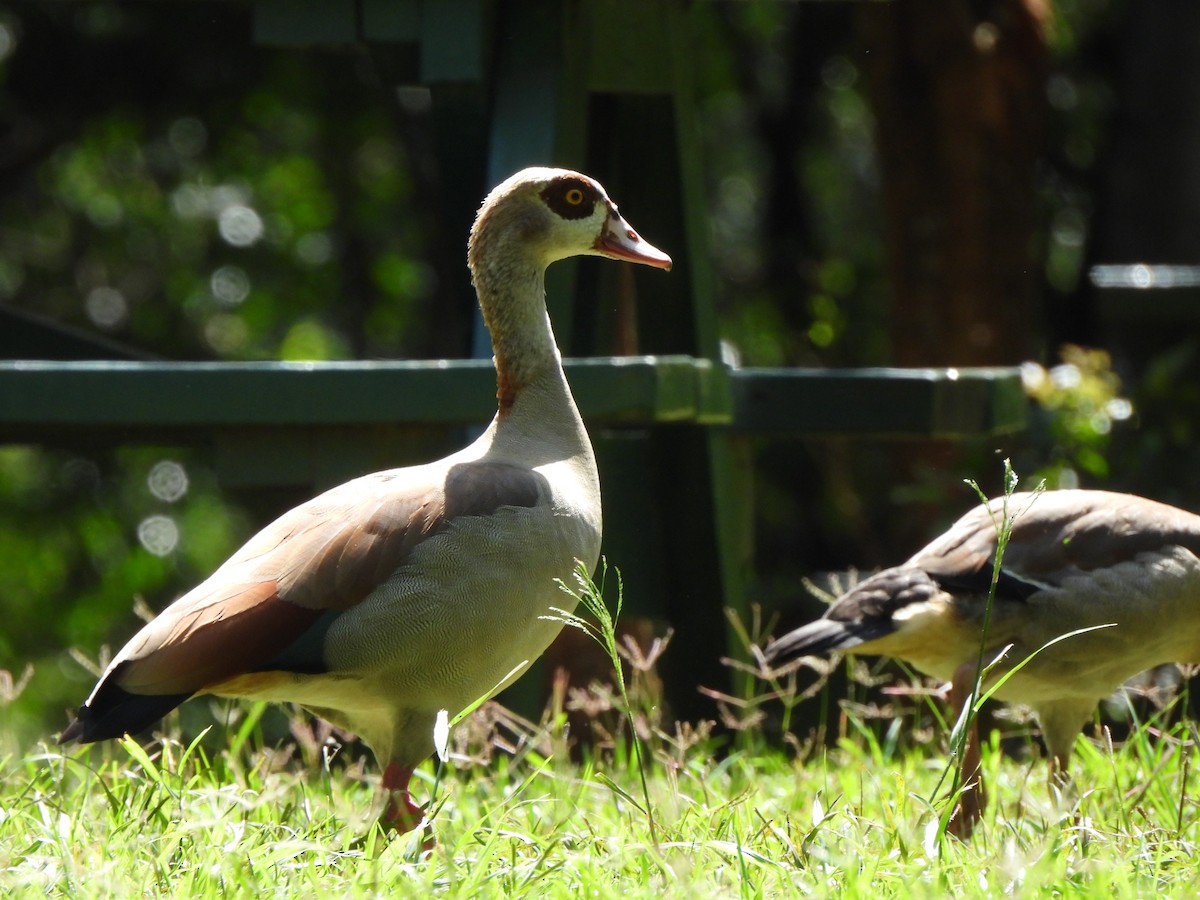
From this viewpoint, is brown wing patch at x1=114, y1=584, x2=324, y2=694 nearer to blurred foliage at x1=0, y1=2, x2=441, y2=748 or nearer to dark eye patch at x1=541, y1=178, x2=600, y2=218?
dark eye patch at x1=541, y1=178, x2=600, y2=218

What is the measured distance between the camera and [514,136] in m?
4.99

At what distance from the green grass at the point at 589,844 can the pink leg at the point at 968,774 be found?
7cm

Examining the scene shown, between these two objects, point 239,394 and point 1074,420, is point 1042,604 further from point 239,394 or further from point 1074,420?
point 1074,420

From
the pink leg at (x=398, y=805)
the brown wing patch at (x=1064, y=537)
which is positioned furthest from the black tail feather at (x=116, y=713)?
the brown wing patch at (x=1064, y=537)

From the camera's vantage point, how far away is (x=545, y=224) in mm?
4023

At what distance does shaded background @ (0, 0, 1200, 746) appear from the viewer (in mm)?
7655

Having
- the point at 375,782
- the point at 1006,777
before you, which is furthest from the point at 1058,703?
the point at 375,782

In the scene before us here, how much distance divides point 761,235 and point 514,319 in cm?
947

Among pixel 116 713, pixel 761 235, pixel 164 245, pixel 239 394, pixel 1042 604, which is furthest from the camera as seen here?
pixel 164 245

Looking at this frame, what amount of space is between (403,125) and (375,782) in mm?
8564

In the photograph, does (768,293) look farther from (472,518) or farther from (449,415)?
(472,518)

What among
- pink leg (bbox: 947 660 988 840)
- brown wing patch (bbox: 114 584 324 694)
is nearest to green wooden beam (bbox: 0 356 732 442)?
brown wing patch (bbox: 114 584 324 694)

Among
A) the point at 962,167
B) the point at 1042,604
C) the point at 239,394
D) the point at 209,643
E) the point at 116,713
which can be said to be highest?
the point at 962,167

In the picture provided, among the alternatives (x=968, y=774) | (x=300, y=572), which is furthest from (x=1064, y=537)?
(x=300, y=572)
